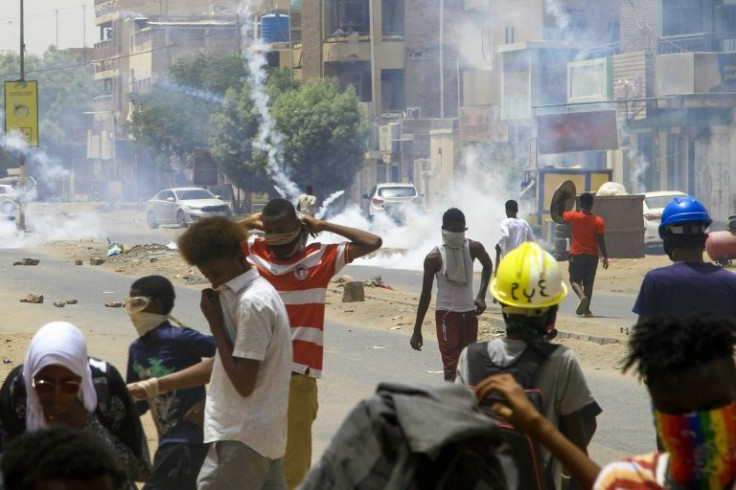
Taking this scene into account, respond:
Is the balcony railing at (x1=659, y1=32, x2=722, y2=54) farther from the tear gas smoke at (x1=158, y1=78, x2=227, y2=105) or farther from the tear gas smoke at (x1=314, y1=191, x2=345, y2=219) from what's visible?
the tear gas smoke at (x1=158, y1=78, x2=227, y2=105)

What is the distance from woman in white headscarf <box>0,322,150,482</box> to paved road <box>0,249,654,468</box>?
5.25 metres

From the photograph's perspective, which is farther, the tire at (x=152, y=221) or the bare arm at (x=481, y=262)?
the tire at (x=152, y=221)

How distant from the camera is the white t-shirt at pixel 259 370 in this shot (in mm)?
5348

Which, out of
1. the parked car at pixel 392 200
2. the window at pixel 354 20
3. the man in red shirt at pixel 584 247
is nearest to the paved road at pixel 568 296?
Answer: the man in red shirt at pixel 584 247

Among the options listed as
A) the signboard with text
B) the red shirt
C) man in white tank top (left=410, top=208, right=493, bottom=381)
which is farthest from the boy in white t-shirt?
the signboard with text

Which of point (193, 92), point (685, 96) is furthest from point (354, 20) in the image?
point (685, 96)

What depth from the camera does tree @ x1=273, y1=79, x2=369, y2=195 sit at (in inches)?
2196

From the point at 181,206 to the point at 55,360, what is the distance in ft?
163

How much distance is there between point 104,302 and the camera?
76.0 feet

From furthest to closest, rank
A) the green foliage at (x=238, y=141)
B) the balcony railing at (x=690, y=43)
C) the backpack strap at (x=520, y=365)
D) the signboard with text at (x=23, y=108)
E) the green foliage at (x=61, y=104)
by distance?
the green foliage at (x=61, y=104) → the green foliage at (x=238, y=141) → the signboard with text at (x=23, y=108) → the balcony railing at (x=690, y=43) → the backpack strap at (x=520, y=365)

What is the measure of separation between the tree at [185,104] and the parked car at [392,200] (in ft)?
68.4

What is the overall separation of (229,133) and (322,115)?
5099mm

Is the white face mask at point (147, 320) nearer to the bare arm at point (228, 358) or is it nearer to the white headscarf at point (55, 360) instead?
the bare arm at point (228, 358)

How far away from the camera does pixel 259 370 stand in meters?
5.40
